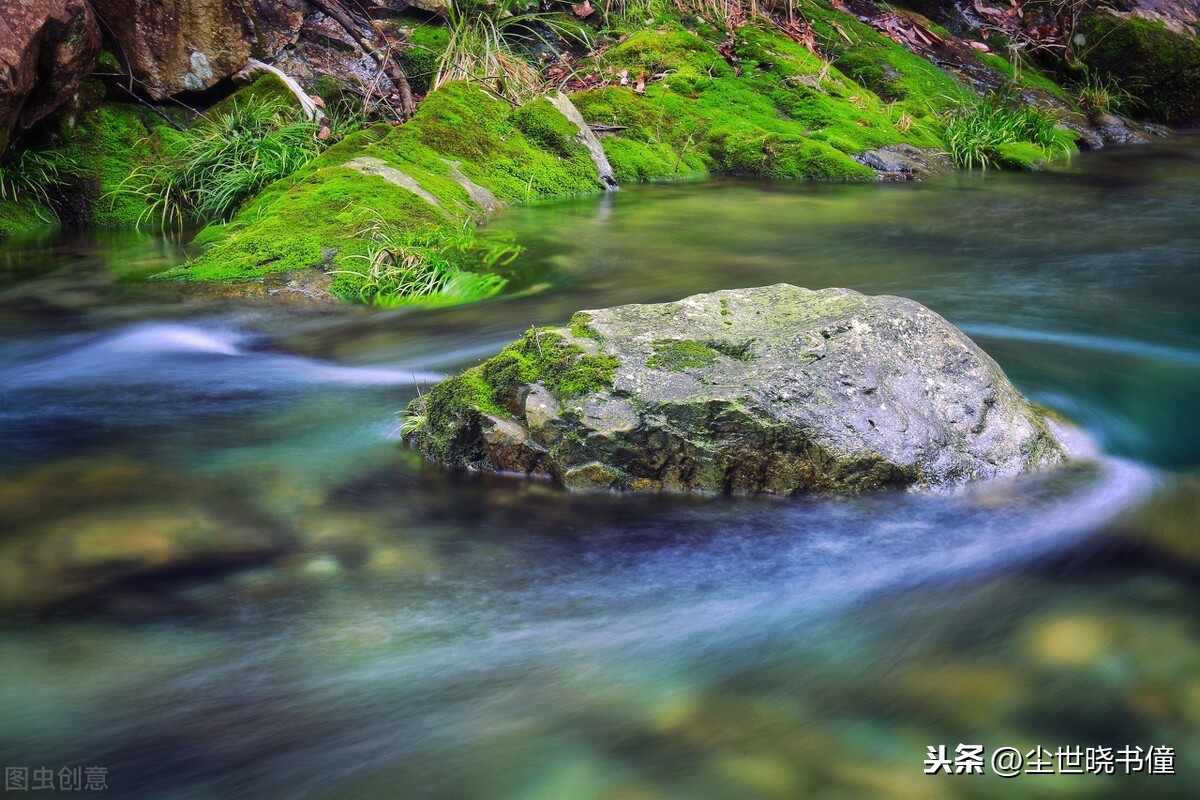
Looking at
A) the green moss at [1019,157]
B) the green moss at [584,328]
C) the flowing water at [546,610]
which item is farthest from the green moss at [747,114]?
the green moss at [584,328]

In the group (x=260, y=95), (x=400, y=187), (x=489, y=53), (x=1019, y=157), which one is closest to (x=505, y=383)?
(x=400, y=187)

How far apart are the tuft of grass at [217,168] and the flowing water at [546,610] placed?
350cm

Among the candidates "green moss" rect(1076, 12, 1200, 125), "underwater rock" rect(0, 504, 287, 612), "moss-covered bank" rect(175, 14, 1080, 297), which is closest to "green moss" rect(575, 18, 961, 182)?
"moss-covered bank" rect(175, 14, 1080, 297)

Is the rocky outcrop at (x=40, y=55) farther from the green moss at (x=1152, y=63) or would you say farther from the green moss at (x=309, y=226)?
the green moss at (x=1152, y=63)

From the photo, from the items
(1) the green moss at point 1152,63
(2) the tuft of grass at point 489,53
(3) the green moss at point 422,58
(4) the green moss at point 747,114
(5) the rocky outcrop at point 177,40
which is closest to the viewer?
(5) the rocky outcrop at point 177,40

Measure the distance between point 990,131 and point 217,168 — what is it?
7794 millimetres

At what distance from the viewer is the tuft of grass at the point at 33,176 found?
8.30 m

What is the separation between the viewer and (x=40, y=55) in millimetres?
7789

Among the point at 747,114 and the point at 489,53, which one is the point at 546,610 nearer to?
the point at 489,53

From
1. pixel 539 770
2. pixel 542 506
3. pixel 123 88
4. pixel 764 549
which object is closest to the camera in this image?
pixel 539 770

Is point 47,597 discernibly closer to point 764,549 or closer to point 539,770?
point 539,770

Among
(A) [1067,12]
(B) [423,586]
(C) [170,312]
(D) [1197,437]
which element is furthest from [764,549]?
(A) [1067,12]

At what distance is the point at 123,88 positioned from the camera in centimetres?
901

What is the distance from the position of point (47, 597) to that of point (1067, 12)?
15.4 m
